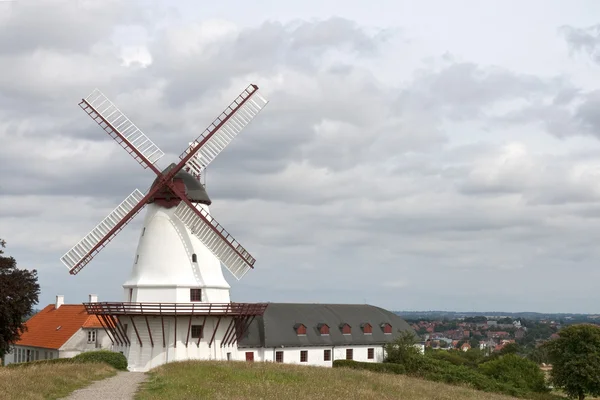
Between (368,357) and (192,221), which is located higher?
(192,221)

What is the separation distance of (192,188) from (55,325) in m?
22.6

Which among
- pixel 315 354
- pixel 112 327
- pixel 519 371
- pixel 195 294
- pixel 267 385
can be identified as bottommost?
pixel 519 371

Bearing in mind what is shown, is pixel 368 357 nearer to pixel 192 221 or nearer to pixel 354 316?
pixel 354 316

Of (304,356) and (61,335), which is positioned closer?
(304,356)

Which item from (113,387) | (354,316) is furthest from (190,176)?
(354,316)

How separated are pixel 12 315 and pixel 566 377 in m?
37.0

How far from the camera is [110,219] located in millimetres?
42000

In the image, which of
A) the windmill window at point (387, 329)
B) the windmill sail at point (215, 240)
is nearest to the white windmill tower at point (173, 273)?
the windmill sail at point (215, 240)

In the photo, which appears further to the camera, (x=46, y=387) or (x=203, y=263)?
(x=203, y=263)

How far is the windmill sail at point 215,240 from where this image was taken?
4197 cm

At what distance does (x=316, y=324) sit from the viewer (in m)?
58.2

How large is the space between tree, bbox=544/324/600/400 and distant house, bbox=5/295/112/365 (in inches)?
1274

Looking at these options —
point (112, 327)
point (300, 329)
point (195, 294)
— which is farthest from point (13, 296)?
point (300, 329)

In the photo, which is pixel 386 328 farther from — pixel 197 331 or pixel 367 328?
pixel 197 331
